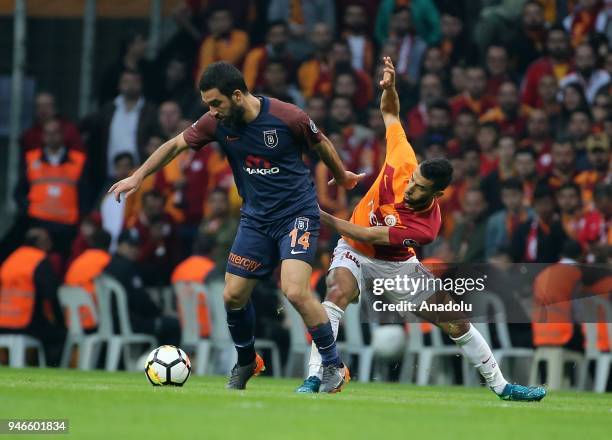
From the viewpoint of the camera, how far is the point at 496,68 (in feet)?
63.6

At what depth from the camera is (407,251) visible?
11820mm

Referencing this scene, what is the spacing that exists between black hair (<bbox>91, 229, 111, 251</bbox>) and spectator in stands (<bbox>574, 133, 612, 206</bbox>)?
533 centimetres

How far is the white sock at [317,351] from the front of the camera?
11148 millimetres

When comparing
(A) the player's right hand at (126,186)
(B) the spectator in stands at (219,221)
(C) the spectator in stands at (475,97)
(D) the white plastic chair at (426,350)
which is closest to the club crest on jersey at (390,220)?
(A) the player's right hand at (126,186)

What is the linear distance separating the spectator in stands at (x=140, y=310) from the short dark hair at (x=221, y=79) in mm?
7452

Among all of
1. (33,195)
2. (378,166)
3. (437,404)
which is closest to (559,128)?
(378,166)

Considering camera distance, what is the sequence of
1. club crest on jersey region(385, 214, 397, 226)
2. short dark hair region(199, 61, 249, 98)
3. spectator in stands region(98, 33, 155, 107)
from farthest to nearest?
spectator in stands region(98, 33, 155, 107)
club crest on jersey region(385, 214, 397, 226)
short dark hair region(199, 61, 249, 98)

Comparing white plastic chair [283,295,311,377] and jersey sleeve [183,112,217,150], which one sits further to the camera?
white plastic chair [283,295,311,377]

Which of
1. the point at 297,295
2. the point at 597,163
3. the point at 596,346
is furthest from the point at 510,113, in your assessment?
the point at 297,295

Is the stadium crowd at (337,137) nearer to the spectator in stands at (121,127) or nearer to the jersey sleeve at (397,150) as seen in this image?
the spectator in stands at (121,127)

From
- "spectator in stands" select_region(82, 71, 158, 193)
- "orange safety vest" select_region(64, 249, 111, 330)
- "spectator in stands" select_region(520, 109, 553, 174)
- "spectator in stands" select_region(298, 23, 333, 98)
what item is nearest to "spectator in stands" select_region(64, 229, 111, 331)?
"orange safety vest" select_region(64, 249, 111, 330)

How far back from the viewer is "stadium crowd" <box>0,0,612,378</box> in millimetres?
17250

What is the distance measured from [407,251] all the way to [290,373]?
5522 mm

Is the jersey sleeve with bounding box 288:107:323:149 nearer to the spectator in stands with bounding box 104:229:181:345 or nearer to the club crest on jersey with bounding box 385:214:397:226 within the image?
the club crest on jersey with bounding box 385:214:397:226
